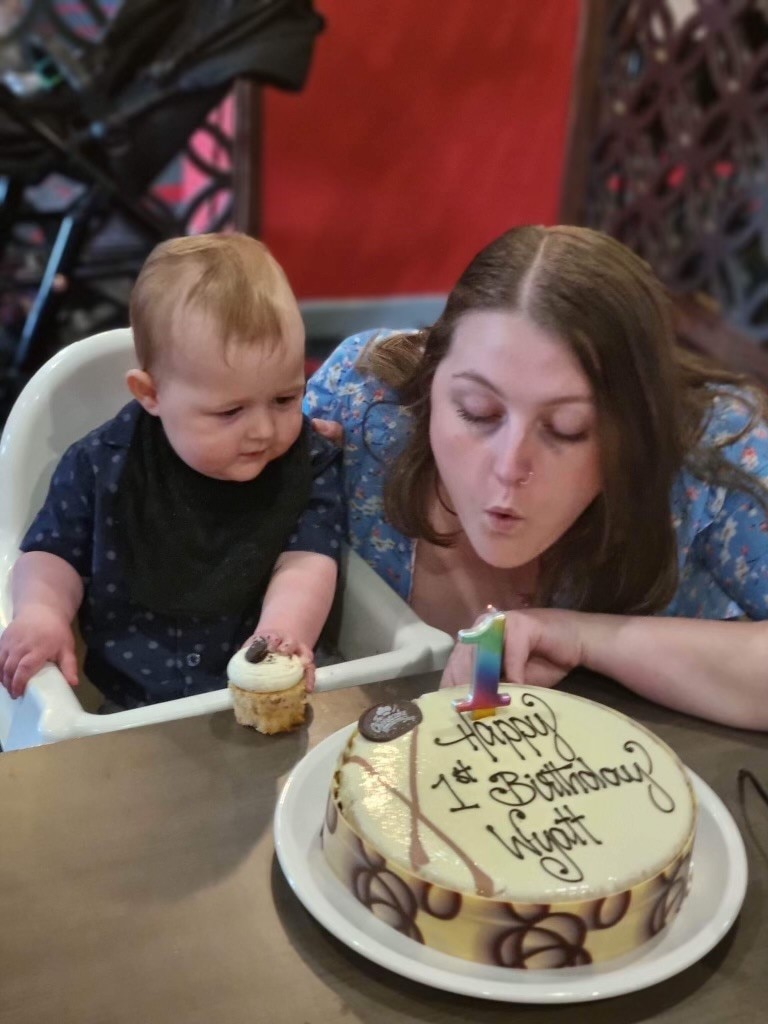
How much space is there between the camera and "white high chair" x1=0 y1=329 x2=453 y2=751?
1009mm

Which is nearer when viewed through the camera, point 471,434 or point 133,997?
point 133,997

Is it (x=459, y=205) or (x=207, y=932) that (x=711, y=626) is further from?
(x=459, y=205)

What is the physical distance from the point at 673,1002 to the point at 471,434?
52 cm

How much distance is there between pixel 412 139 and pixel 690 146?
3.23 feet

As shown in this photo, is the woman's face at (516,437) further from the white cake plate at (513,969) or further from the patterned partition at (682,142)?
the patterned partition at (682,142)

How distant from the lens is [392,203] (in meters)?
4.03

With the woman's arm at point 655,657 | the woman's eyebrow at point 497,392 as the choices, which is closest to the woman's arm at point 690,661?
the woman's arm at point 655,657

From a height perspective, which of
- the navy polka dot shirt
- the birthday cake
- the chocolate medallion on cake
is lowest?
the navy polka dot shirt

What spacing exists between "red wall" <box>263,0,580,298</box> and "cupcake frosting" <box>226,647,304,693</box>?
3.14 meters

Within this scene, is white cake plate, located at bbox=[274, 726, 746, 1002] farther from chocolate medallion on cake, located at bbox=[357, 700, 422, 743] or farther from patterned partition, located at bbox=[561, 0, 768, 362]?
patterned partition, located at bbox=[561, 0, 768, 362]

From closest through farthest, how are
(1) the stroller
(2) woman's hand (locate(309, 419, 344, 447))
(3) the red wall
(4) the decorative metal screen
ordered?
(2) woman's hand (locate(309, 419, 344, 447)) < (1) the stroller < (4) the decorative metal screen < (3) the red wall

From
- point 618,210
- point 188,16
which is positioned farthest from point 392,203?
point 188,16

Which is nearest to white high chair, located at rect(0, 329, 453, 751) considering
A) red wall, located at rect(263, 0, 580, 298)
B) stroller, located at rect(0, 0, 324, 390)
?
stroller, located at rect(0, 0, 324, 390)

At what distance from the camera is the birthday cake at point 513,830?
2.30ft
